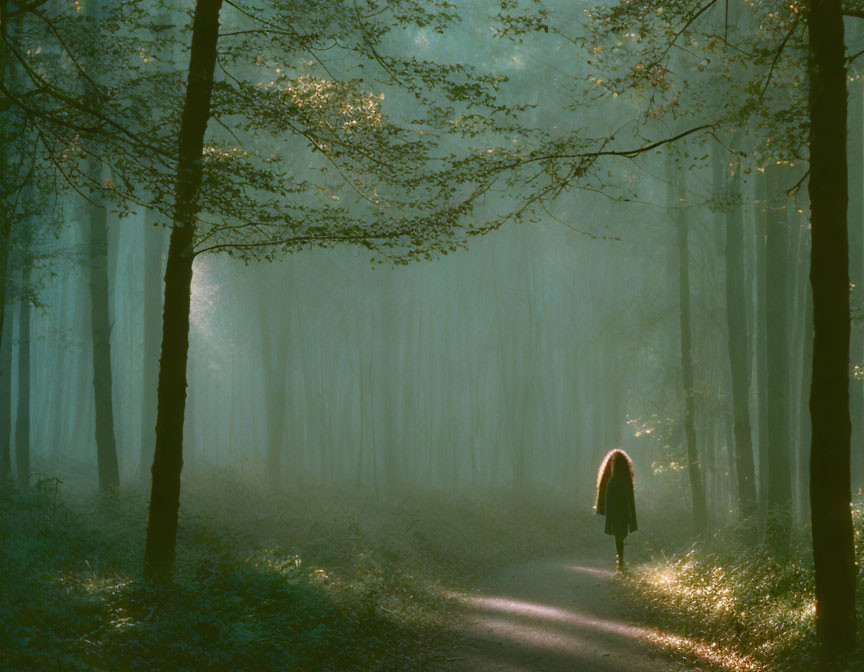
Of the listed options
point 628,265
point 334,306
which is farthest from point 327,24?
point 628,265

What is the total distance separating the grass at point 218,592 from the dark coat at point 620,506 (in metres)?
2.97

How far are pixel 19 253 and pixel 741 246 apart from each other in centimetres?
1580

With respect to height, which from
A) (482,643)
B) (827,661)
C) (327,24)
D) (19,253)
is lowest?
(482,643)

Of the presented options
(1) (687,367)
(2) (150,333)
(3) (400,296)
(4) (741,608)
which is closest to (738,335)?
(1) (687,367)

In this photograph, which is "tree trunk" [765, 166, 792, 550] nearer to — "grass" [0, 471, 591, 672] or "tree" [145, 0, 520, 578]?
"grass" [0, 471, 591, 672]

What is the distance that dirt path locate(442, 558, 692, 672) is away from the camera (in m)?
7.76

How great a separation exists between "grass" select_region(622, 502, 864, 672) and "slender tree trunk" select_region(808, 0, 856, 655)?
1.73ft

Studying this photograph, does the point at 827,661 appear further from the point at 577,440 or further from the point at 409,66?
the point at 577,440

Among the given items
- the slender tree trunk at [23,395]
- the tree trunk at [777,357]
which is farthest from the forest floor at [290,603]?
the tree trunk at [777,357]

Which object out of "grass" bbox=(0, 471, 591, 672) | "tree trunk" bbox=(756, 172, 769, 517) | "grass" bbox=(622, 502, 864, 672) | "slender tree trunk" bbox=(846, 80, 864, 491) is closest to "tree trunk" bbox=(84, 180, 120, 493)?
"grass" bbox=(0, 471, 591, 672)

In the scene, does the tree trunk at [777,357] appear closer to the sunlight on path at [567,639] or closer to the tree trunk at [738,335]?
the tree trunk at [738,335]

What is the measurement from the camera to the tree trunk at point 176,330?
27.5 feet

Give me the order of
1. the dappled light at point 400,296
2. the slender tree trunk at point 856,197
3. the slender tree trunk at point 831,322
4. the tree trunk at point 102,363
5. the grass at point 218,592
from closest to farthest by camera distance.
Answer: the slender tree trunk at point 831,322 < the grass at point 218,592 < the dappled light at point 400,296 < the slender tree trunk at point 856,197 < the tree trunk at point 102,363

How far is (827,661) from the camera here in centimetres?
660
